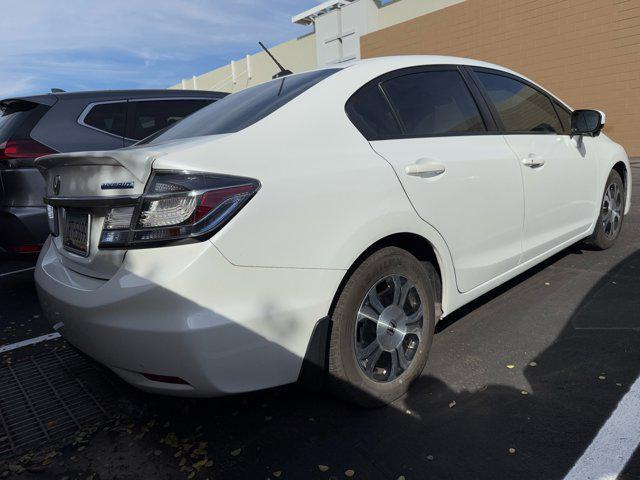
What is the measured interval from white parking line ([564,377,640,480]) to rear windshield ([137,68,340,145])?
6.25 feet

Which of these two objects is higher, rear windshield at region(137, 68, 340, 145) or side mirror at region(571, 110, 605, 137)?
rear windshield at region(137, 68, 340, 145)

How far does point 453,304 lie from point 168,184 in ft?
5.52

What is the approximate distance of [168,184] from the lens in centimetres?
181

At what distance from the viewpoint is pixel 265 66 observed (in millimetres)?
30344

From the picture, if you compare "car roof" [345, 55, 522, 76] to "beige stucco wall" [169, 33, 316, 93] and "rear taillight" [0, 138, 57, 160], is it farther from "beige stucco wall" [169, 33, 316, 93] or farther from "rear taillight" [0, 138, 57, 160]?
"beige stucco wall" [169, 33, 316, 93]

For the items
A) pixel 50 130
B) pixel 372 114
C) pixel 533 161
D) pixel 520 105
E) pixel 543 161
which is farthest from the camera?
pixel 50 130

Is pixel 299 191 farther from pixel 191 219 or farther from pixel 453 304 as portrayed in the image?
pixel 453 304

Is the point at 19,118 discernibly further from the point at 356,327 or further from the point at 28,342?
the point at 356,327

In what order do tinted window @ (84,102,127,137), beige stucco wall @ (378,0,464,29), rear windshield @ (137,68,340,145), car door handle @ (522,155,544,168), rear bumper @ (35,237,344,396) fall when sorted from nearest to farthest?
1. rear bumper @ (35,237,344,396)
2. rear windshield @ (137,68,340,145)
3. car door handle @ (522,155,544,168)
4. tinted window @ (84,102,127,137)
5. beige stucco wall @ (378,0,464,29)

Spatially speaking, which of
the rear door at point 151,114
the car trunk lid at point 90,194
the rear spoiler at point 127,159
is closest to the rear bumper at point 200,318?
Result: the car trunk lid at point 90,194

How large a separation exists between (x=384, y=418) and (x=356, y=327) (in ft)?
1.56

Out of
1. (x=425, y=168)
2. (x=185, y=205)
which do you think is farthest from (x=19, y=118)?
(x=425, y=168)

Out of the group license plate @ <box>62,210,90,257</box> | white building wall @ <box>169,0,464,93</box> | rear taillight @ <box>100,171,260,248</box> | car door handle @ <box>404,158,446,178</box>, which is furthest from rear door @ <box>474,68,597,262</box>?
white building wall @ <box>169,0,464,93</box>

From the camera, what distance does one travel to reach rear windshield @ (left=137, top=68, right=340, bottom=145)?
225cm
